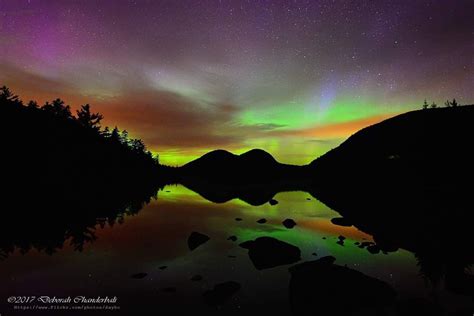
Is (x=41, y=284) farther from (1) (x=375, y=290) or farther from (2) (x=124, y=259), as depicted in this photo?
(1) (x=375, y=290)

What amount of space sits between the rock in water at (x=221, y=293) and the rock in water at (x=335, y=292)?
8.97ft

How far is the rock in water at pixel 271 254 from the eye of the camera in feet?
54.9

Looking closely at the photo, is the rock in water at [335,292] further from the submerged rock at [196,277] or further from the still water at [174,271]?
the submerged rock at [196,277]

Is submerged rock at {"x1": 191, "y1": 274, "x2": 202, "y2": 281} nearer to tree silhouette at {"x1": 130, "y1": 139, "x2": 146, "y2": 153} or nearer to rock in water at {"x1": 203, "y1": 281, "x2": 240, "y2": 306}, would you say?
rock in water at {"x1": 203, "y1": 281, "x2": 240, "y2": 306}

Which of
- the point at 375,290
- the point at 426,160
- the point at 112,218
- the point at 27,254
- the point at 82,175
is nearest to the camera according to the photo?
the point at 375,290

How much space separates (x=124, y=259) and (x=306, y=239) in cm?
1542

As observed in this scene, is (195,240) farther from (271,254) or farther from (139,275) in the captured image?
(139,275)

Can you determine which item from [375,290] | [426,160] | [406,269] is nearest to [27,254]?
[375,290]

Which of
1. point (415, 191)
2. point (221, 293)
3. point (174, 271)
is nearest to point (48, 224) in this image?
point (174, 271)

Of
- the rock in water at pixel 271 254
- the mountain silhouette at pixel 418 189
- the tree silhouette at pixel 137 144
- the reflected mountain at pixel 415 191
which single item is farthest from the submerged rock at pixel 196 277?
the tree silhouette at pixel 137 144

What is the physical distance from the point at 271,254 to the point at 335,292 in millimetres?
6032

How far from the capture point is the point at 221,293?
12469mm

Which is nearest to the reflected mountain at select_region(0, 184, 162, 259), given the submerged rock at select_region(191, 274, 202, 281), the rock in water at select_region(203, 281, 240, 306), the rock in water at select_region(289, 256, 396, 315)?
the submerged rock at select_region(191, 274, 202, 281)

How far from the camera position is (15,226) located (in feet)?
80.8
